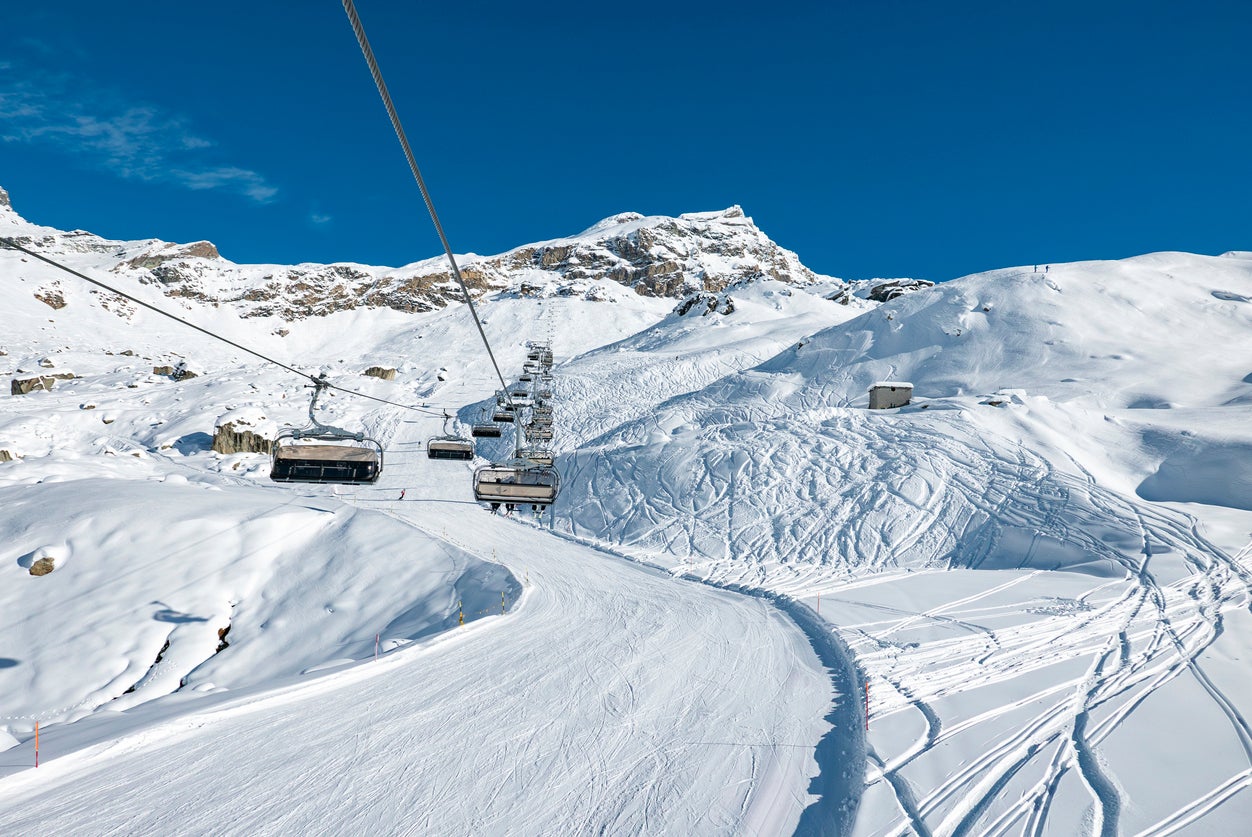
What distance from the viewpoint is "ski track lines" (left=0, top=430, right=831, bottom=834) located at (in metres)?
7.03

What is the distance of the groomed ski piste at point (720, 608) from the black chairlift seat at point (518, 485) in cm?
298

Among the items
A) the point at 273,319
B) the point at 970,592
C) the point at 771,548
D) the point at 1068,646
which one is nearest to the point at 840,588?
the point at 970,592

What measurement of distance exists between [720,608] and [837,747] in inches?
348

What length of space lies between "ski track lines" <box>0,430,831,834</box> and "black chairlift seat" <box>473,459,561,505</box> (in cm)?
370

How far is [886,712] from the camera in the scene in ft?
32.7

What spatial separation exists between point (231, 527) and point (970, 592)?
997 inches

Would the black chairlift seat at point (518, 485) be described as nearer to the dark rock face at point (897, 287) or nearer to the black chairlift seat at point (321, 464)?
the black chairlift seat at point (321, 464)

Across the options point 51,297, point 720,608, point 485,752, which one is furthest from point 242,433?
point 51,297

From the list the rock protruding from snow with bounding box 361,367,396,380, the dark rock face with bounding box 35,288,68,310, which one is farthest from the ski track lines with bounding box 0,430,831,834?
the dark rock face with bounding box 35,288,68,310

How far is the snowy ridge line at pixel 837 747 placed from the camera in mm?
7137

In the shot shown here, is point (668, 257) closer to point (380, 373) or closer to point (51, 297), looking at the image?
point (380, 373)

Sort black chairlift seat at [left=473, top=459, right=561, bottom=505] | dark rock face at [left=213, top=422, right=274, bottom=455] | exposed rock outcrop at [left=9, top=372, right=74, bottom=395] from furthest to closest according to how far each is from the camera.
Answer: exposed rock outcrop at [left=9, top=372, right=74, bottom=395]
dark rock face at [left=213, top=422, right=274, bottom=455]
black chairlift seat at [left=473, top=459, right=561, bottom=505]

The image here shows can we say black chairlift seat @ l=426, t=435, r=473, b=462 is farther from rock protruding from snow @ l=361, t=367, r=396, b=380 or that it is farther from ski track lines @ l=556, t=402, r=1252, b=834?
rock protruding from snow @ l=361, t=367, r=396, b=380

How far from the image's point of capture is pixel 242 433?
4503cm
